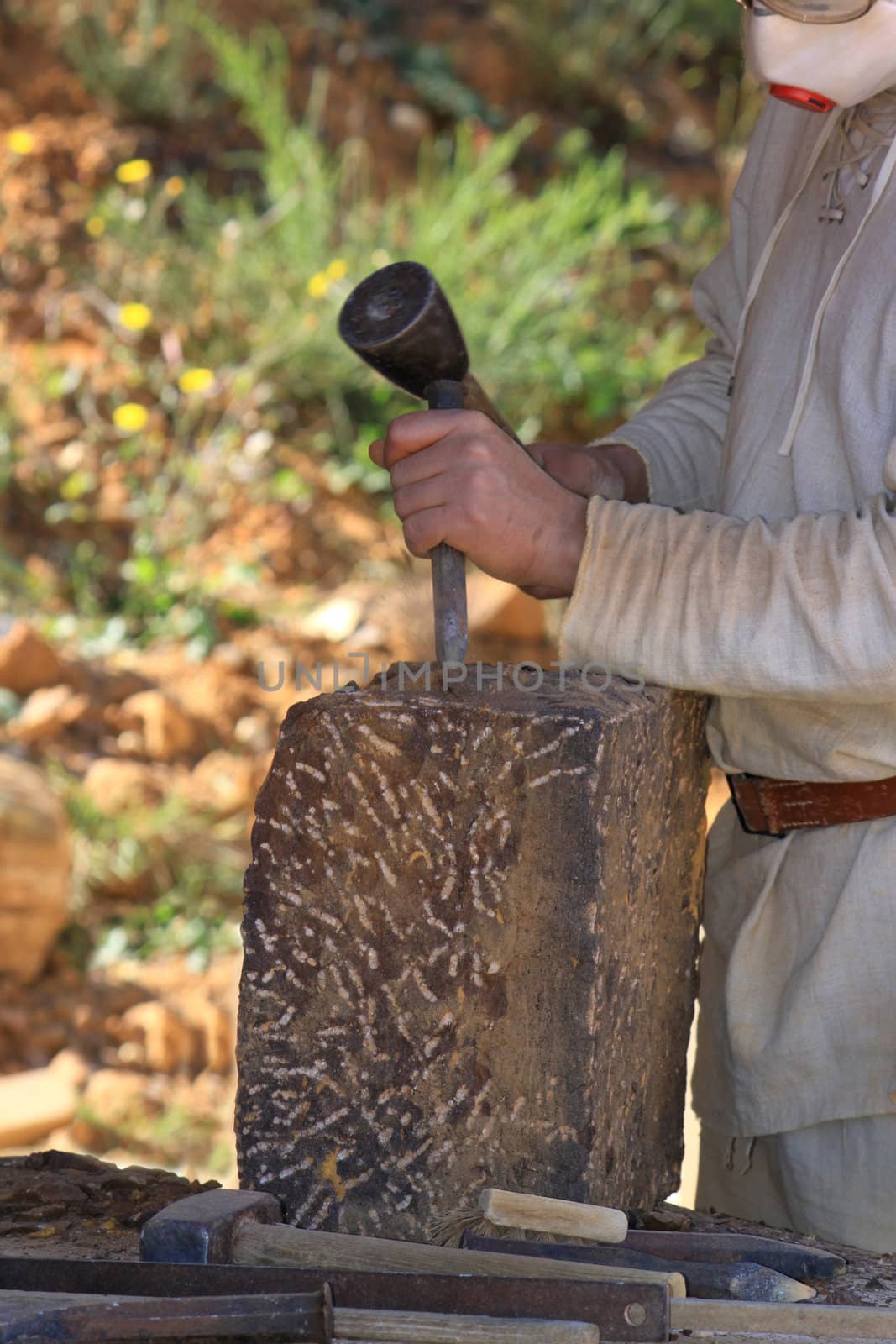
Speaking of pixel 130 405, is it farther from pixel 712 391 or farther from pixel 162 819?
pixel 712 391

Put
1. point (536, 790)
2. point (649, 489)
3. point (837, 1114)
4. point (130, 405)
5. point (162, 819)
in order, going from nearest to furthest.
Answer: point (536, 790), point (837, 1114), point (649, 489), point (162, 819), point (130, 405)

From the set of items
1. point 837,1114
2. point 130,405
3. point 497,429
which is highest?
point 130,405

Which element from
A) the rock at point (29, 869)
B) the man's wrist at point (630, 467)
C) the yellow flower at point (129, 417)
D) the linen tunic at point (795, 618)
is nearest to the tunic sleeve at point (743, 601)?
the linen tunic at point (795, 618)

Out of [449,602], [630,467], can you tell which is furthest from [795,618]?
[630,467]

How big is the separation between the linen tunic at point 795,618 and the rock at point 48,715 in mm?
3483

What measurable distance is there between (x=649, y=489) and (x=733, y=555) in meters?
0.56

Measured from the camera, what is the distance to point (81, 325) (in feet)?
20.8

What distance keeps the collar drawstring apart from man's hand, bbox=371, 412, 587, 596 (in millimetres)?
335

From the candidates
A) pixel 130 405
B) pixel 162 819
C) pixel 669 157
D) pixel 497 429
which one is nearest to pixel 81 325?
pixel 130 405

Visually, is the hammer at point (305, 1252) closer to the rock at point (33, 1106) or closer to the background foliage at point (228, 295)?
the rock at point (33, 1106)

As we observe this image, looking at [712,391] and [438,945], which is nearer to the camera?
[438,945]

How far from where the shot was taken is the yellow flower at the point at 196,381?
6117 mm

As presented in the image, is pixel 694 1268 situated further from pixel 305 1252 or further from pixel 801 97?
pixel 801 97

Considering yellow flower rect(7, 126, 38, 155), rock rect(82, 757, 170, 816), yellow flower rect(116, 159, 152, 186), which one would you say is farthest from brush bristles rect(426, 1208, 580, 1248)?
yellow flower rect(7, 126, 38, 155)
